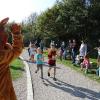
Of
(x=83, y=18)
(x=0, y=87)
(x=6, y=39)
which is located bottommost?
(x=0, y=87)

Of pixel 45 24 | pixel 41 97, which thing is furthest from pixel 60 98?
pixel 45 24

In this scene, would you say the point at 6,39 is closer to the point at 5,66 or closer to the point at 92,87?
the point at 5,66

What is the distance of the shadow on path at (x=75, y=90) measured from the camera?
39.0 ft

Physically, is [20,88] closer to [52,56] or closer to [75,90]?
[75,90]

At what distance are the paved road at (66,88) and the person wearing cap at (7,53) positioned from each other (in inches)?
269

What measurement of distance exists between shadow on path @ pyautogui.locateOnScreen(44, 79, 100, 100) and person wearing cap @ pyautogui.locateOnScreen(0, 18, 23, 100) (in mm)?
7462

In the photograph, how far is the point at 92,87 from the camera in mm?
13555

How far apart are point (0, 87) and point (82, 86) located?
9665mm

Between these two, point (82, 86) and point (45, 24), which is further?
point (45, 24)

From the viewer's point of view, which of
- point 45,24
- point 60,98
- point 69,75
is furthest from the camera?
point 45,24

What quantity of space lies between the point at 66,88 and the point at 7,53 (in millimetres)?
9176

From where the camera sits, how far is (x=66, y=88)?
43.5 feet

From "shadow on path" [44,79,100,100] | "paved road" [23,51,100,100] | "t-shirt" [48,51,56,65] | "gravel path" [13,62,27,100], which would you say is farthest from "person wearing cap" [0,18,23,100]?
"t-shirt" [48,51,56,65]

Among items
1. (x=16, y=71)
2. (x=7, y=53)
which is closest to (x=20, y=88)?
(x=16, y=71)
